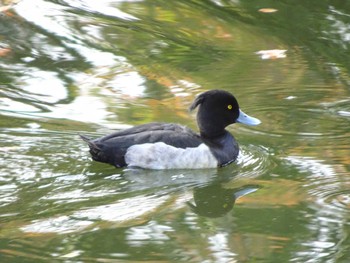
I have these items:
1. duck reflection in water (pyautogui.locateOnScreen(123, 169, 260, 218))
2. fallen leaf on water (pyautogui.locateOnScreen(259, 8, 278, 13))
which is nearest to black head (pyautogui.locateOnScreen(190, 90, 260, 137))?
duck reflection in water (pyautogui.locateOnScreen(123, 169, 260, 218))

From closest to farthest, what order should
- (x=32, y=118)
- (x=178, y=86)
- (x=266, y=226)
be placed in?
1. (x=266, y=226)
2. (x=32, y=118)
3. (x=178, y=86)

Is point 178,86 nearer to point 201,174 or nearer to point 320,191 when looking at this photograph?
point 201,174

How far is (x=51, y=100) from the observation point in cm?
1110

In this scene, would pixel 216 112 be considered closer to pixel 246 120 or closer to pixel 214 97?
pixel 214 97

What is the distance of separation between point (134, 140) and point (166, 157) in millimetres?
341

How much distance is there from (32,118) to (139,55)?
Answer: 248 centimetres

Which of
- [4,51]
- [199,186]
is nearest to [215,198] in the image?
[199,186]

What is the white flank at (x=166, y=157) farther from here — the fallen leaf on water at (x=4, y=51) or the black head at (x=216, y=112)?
the fallen leaf on water at (x=4, y=51)

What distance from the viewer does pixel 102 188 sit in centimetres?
863

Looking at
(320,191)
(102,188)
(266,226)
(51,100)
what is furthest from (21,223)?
(51,100)

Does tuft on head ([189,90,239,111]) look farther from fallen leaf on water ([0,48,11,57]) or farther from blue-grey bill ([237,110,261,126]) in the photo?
fallen leaf on water ([0,48,11,57])

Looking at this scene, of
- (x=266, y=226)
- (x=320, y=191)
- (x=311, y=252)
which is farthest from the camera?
(x=320, y=191)

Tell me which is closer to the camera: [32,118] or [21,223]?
[21,223]

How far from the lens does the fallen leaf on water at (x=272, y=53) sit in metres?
12.5
